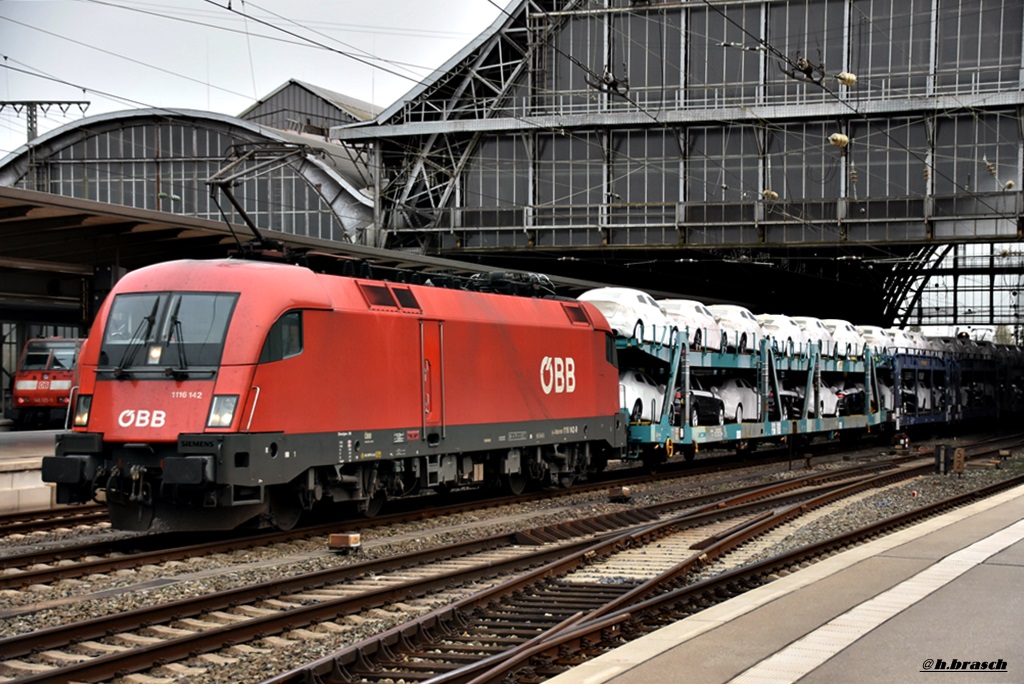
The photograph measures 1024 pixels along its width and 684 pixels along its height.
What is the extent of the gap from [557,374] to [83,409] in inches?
339

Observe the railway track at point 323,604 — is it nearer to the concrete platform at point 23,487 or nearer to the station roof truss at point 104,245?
the station roof truss at point 104,245

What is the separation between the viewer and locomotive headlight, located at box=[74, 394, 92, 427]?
1449cm

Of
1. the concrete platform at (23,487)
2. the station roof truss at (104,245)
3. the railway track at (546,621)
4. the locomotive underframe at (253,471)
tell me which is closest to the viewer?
the railway track at (546,621)

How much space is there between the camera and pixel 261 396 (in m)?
14.1

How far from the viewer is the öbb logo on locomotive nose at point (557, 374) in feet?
67.2

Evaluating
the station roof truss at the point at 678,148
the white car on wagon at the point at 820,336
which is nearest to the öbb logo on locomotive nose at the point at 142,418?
the white car on wagon at the point at 820,336

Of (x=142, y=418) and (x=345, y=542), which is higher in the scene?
(x=142, y=418)

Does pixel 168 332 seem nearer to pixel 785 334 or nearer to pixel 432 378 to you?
pixel 432 378

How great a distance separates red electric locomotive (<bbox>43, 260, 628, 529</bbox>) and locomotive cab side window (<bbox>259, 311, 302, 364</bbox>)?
2 centimetres

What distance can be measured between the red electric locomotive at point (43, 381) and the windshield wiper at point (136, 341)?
72.5 ft

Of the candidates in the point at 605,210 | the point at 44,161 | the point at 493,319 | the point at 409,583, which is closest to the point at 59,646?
the point at 409,583

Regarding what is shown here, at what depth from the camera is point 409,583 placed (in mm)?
11805

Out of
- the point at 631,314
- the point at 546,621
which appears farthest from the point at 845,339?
the point at 546,621

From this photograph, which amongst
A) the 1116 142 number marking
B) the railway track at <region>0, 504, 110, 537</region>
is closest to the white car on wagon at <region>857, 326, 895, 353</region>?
the railway track at <region>0, 504, 110, 537</region>
